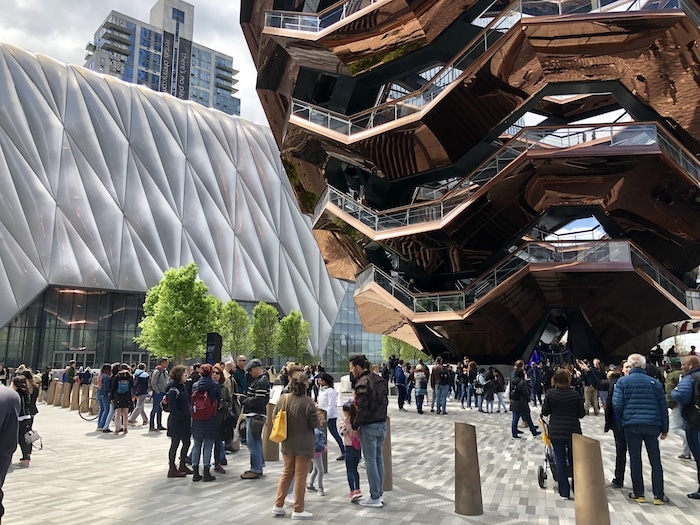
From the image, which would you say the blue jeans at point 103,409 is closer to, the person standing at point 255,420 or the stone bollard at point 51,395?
the person standing at point 255,420

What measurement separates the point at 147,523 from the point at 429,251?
2168cm

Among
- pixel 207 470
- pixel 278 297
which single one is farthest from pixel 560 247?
pixel 278 297

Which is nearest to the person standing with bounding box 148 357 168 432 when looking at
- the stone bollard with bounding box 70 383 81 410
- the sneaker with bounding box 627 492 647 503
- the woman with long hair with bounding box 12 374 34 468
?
the woman with long hair with bounding box 12 374 34 468

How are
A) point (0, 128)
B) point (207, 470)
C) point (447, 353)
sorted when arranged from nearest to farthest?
point (207, 470) < point (447, 353) < point (0, 128)

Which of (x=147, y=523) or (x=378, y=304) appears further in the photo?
(x=378, y=304)

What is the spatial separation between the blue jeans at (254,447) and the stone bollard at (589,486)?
16.7ft

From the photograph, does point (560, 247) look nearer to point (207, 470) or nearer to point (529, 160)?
point (529, 160)

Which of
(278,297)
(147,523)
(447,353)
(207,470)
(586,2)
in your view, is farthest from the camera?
(278,297)

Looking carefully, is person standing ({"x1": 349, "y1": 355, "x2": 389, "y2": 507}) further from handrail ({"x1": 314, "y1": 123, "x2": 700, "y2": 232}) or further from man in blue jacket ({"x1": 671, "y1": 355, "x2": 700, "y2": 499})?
handrail ({"x1": 314, "y1": 123, "x2": 700, "y2": 232})

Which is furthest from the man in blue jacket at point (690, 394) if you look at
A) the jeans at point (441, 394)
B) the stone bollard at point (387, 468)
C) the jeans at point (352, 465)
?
the jeans at point (441, 394)

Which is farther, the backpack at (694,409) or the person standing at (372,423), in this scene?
the backpack at (694,409)

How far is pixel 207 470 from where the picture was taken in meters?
8.87

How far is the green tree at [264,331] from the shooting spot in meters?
55.9

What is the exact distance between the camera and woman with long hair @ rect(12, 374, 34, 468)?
9570 mm
